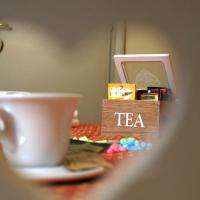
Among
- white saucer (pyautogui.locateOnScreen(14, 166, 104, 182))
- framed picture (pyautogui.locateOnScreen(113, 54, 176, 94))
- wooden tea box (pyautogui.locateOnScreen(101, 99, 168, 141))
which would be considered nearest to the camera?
white saucer (pyautogui.locateOnScreen(14, 166, 104, 182))

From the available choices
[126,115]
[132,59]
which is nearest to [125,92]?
[126,115]

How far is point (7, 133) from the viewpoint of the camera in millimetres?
337

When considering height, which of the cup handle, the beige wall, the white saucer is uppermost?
the beige wall

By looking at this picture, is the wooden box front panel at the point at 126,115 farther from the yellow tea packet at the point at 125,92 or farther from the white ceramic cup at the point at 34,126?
the white ceramic cup at the point at 34,126

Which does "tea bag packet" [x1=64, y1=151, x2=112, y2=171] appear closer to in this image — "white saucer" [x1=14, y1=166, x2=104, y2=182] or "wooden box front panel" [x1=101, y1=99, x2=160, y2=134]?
"white saucer" [x1=14, y1=166, x2=104, y2=182]

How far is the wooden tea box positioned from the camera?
2.24 ft

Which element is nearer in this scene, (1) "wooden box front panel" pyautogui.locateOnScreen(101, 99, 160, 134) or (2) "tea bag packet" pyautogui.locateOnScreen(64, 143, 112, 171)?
(2) "tea bag packet" pyautogui.locateOnScreen(64, 143, 112, 171)

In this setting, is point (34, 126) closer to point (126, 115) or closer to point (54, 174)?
point (54, 174)

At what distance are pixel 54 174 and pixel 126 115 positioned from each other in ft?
1.57

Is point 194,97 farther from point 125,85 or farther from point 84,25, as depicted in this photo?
point 125,85

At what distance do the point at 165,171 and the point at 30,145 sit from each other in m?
0.14

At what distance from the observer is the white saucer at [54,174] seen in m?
0.29

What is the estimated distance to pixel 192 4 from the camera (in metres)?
0.33

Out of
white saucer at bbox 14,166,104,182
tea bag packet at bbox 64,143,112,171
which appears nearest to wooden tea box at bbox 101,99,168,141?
tea bag packet at bbox 64,143,112,171
